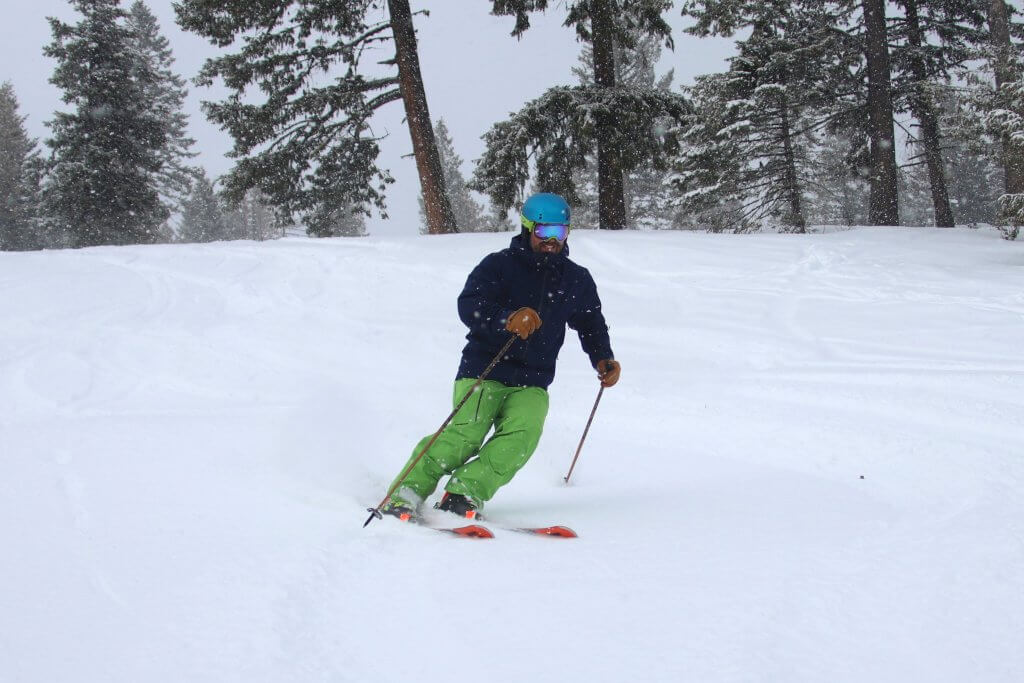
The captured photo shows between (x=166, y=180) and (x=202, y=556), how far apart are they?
4414cm

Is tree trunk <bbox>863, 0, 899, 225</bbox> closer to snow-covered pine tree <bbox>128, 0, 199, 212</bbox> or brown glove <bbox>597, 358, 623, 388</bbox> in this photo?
brown glove <bbox>597, 358, 623, 388</bbox>

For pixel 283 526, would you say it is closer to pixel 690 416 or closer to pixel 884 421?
pixel 690 416

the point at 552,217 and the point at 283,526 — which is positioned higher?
the point at 552,217

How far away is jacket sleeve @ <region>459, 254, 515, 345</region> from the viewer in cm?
380

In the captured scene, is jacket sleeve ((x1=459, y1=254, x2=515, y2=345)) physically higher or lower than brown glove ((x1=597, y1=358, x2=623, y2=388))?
higher

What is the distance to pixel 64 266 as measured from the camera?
9719 millimetres

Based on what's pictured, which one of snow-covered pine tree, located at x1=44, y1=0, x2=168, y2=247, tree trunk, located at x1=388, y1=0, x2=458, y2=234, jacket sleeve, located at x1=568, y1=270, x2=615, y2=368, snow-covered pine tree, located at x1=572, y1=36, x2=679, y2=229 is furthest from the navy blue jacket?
snow-covered pine tree, located at x1=572, y1=36, x2=679, y2=229

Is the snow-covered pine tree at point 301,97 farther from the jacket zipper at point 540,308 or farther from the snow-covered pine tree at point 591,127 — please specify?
the jacket zipper at point 540,308

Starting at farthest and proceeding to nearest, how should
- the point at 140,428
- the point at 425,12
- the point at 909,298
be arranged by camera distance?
the point at 425,12 < the point at 909,298 < the point at 140,428

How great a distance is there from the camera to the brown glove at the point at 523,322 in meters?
3.54

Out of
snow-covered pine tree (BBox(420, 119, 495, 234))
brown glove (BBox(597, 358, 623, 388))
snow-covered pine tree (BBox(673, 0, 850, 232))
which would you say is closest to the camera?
brown glove (BBox(597, 358, 623, 388))

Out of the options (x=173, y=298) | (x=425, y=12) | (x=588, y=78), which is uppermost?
(x=588, y=78)

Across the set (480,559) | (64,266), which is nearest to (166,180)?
(64,266)

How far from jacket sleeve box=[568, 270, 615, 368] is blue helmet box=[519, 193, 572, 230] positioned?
0.53m
